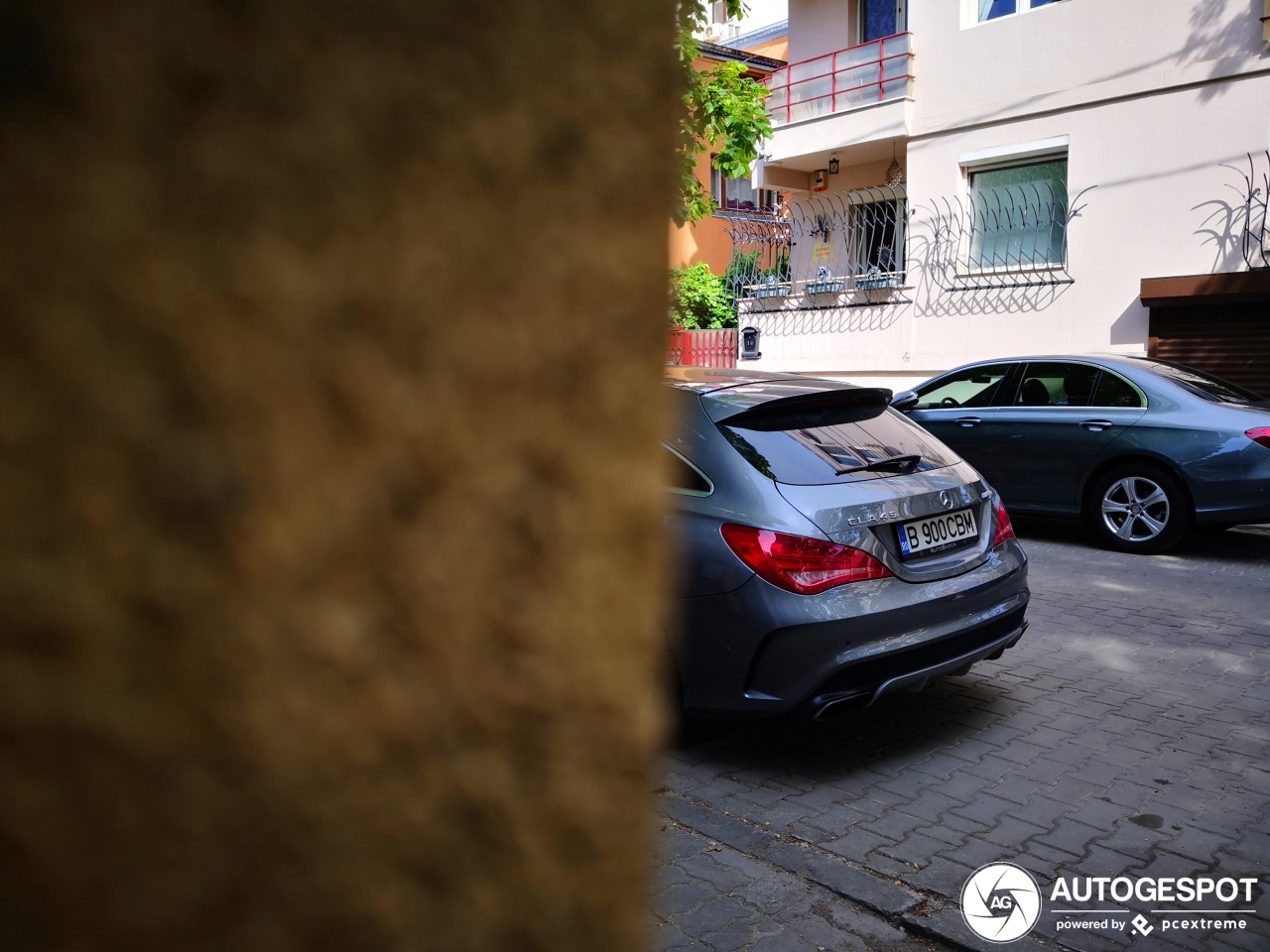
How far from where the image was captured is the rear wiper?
435 cm

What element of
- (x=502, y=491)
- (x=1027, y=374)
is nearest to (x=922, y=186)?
(x=1027, y=374)

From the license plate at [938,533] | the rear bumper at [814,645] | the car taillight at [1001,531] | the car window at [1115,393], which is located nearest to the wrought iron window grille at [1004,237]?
the car window at [1115,393]

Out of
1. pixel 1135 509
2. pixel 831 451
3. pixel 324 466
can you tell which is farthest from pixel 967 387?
pixel 324 466

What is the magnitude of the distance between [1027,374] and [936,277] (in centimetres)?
613

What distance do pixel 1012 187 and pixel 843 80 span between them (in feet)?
11.7

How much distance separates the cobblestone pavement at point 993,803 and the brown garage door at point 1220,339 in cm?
738

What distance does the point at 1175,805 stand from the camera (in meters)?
3.74

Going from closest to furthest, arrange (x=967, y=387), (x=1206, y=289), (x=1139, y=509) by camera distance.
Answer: (x=1139, y=509), (x=967, y=387), (x=1206, y=289)

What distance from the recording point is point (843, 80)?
1634 centimetres

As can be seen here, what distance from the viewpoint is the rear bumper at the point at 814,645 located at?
3941 mm

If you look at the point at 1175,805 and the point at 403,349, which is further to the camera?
the point at 1175,805

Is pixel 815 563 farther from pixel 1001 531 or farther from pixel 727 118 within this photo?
pixel 727 118

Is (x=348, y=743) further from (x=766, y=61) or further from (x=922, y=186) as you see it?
(x=766, y=61)

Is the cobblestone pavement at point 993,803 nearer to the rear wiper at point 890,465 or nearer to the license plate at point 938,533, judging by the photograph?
the license plate at point 938,533
